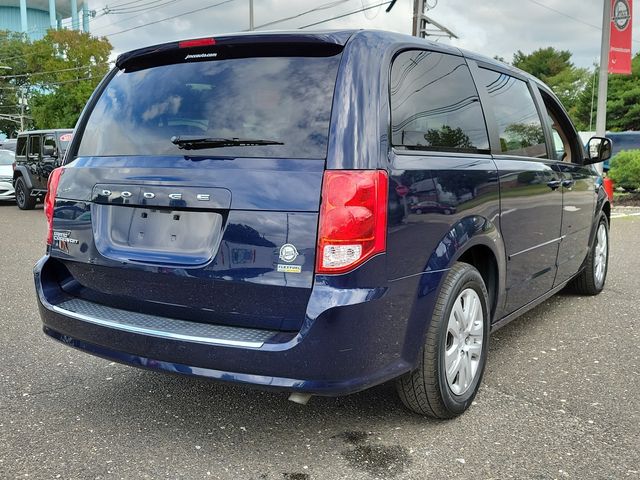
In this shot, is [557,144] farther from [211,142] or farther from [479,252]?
[211,142]

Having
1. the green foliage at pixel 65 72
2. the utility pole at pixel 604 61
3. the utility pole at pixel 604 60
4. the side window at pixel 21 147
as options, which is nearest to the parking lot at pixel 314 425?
the utility pole at pixel 604 60

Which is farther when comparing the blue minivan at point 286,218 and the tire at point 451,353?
the tire at point 451,353

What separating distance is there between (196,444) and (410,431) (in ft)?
3.25

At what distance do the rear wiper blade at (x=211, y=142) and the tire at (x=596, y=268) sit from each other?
3758mm

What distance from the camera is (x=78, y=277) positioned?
311 cm

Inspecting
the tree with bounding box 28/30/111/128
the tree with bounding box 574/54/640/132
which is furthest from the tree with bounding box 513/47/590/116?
the tree with bounding box 28/30/111/128

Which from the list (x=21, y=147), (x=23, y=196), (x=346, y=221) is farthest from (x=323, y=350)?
(x=21, y=147)

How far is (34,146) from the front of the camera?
1532 centimetres

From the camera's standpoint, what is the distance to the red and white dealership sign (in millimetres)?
13531

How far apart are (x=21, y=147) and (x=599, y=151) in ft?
47.6

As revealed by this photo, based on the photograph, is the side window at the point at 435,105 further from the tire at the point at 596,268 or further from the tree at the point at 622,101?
the tree at the point at 622,101

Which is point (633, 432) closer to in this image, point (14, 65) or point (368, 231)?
point (368, 231)

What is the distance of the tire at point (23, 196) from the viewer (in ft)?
51.0

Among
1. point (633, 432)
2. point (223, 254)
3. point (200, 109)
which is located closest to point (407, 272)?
point (223, 254)
